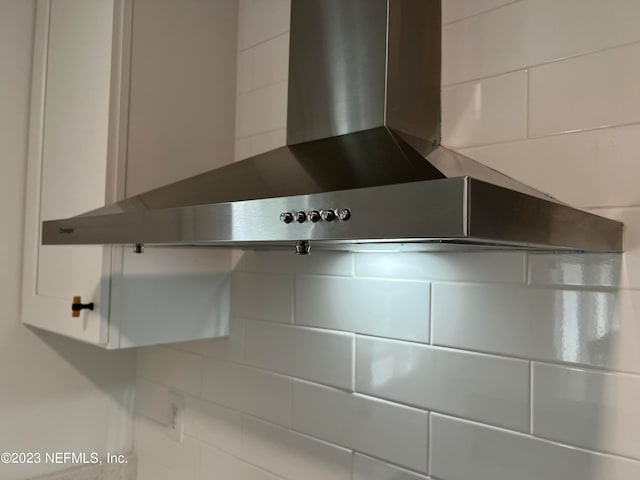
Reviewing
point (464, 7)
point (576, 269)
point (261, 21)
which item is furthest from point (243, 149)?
point (576, 269)

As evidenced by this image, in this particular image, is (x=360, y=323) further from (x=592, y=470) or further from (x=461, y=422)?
(x=592, y=470)

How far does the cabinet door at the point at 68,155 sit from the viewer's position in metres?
1.08

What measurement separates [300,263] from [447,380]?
0.40m

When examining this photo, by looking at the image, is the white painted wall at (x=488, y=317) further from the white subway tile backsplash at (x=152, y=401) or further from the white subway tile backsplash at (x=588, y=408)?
the white subway tile backsplash at (x=152, y=401)

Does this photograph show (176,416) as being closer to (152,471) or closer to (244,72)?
(152,471)

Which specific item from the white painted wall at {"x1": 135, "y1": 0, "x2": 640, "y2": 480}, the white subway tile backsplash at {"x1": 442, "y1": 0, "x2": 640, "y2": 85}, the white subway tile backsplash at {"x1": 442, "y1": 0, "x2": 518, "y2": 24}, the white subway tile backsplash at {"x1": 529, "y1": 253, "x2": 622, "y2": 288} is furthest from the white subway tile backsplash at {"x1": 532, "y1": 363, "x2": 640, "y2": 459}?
the white subway tile backsplash at {"x1": 442, "y1": 0, "x2": 518, "y2": 24}

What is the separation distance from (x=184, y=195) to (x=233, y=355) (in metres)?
0.62

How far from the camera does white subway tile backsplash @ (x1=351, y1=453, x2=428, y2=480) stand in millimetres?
925

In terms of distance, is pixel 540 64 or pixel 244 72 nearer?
pixel 540 64

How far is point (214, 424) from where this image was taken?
1327mm

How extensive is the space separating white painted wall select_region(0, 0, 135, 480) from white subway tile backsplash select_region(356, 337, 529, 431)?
0.92 metres

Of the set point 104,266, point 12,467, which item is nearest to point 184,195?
point 104,266

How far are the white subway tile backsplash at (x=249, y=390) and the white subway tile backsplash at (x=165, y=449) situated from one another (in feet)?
0.60

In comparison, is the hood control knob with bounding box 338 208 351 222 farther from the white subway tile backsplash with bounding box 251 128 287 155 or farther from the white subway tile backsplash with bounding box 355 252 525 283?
the white subway tile backsplash with bounding box 251 128 287 155
